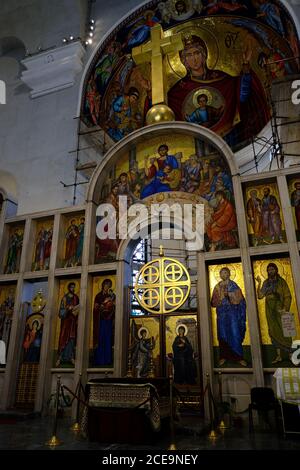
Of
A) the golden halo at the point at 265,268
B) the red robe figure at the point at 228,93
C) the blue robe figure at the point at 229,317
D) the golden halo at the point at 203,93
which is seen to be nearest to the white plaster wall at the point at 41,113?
the red robe figure at the point at 228,93

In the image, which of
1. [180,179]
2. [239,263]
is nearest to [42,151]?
[180,179]

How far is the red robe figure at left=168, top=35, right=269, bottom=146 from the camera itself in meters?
13.7

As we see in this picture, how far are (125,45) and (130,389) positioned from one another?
13.7 meters

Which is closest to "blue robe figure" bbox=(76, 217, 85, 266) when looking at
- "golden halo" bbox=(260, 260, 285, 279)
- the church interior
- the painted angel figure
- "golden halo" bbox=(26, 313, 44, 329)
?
the church interior

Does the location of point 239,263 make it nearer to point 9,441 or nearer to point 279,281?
point 279,281

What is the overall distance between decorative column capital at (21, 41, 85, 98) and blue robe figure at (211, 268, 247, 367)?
1100 centimetres

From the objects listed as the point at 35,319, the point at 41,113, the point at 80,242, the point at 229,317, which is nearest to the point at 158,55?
the point at 41,113

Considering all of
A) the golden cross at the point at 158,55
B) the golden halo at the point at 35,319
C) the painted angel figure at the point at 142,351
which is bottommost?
the painted angel figure at the point at 142,351

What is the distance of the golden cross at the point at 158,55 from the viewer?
34.6ft

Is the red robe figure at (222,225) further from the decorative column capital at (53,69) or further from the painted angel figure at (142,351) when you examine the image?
the decorative column capital at (53,69)

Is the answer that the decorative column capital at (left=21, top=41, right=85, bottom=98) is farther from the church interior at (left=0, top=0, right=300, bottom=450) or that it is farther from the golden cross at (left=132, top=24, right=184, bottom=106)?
the golden cross at (left=132, top=24, right=184, bottom=106)

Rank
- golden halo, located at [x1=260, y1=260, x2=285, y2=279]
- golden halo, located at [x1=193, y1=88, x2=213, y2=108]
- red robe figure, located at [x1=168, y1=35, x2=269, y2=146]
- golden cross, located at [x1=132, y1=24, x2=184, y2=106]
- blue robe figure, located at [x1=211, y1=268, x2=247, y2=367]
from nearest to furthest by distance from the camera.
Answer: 1. blue robe figure, located at [x1=211, y1=268, x2=247, y2=367]
2. golden halo, located at [x1=260, y1=260, x2=285, y2=279]
3. golden cross, located at [x1=132, y1=24, x2=184, y2=106]
4. red robe figure, located at [x1=168, y1=35, x2=269, y2=146]
5. golden halo, located at [x1=193, y1=88, x2=213, y2=108]

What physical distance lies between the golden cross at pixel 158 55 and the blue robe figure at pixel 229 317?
18.7ft
